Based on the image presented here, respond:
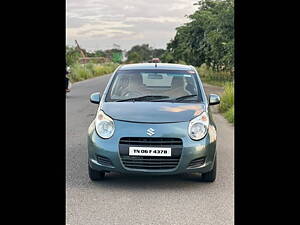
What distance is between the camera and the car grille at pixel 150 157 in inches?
240

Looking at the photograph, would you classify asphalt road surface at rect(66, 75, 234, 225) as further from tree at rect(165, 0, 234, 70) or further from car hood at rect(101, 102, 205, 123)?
tree at rect(165, 0, 234, 70)

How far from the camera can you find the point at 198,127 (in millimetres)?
6316

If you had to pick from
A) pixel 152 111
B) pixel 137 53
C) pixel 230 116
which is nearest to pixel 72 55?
pixel 230 116

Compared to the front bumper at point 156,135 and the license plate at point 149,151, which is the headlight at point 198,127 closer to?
the front bumper at point 156,135

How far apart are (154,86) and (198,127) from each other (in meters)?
1.27

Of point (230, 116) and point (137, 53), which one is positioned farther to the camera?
point (137, 53)

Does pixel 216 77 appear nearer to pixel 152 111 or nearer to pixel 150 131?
Answer: pixel 152 111

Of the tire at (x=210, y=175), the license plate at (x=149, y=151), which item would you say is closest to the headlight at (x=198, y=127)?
the license plate at (x=149, y=151)

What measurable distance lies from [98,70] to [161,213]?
51.6 m

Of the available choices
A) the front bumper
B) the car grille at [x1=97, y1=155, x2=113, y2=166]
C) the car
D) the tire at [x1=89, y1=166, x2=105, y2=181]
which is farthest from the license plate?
the tire at [x1=89, y1=166, x2=105, y2=181]

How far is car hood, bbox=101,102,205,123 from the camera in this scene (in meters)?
6.30
